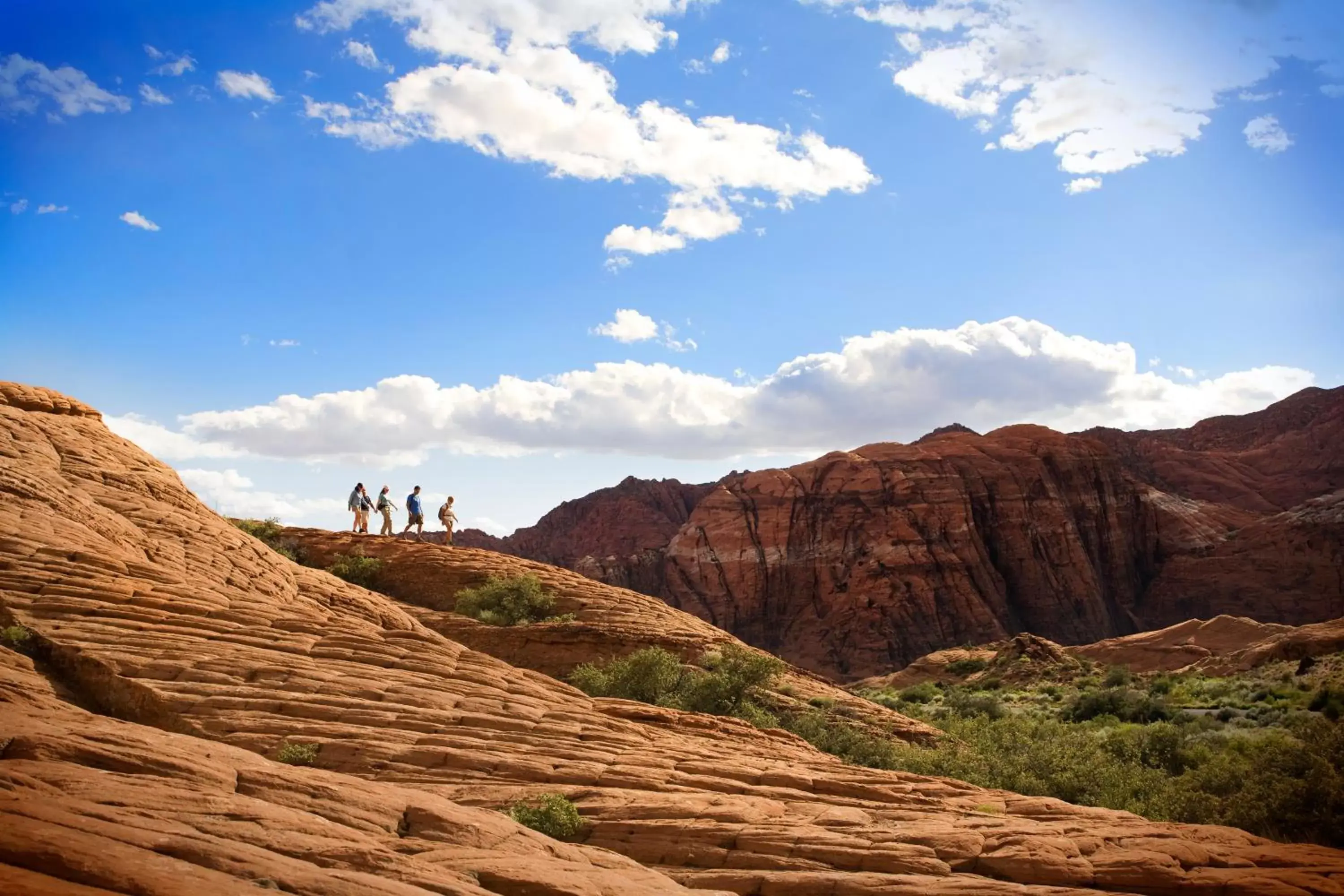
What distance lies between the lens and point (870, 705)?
24953 mm

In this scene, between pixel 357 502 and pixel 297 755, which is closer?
pixel 297 755

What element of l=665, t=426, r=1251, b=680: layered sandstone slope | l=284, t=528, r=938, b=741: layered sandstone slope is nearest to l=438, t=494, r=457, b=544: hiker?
l=284, t=528, r=938, b=741: layered sandstone slope

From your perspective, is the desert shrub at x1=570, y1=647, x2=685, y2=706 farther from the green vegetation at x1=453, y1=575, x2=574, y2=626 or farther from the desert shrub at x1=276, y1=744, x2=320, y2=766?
the desert shrub at x1=276, y1=744, x2=320, y2=766

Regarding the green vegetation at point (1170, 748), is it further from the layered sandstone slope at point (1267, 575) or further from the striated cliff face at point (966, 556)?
the layered sandstone slope at point (1267, 575)

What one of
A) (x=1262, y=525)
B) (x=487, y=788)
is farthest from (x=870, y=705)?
(x=1262, y=525)

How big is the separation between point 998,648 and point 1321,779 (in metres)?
32.2

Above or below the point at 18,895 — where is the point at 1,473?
above

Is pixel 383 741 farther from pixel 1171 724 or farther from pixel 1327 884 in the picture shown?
pixel 1171 724

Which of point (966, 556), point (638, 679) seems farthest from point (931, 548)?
point (638, 679)

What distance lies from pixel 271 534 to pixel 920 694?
951 inches

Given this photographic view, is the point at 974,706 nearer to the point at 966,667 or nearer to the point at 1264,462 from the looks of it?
the point at 966,667

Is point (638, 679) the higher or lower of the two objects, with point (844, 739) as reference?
higher

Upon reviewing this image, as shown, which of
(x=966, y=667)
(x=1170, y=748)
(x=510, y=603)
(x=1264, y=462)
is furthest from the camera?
(x=1264, y=462)

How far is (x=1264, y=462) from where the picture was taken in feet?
305
